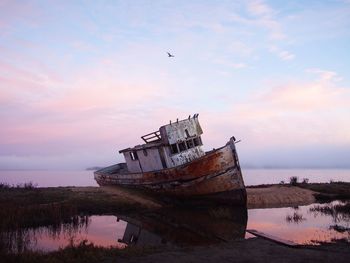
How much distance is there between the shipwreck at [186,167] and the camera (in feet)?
79.1

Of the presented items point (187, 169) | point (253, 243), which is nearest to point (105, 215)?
point (187, 169)

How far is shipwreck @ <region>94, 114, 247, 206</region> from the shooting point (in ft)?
79.1

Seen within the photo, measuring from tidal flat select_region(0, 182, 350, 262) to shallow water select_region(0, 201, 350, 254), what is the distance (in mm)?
42

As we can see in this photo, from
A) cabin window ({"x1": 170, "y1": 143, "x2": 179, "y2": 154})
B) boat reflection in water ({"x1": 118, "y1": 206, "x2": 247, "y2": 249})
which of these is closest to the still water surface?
boat reflection in water ({"x1": 118, "y1": 206, "x2": 247, "y2": 249})

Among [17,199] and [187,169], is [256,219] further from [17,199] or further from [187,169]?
[17,199]

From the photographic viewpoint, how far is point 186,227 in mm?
17797

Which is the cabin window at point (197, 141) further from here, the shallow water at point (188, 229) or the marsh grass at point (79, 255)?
the marsh grass at point (79, 255)

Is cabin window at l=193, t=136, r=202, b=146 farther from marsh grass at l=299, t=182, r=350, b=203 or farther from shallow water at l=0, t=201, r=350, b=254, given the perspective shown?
marsh grass at l=299, t=182, r=350, b=203

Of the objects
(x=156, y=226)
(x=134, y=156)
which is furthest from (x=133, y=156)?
(x=156, y=226)

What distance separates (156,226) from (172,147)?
8763 mm

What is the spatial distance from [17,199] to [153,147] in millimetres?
9280

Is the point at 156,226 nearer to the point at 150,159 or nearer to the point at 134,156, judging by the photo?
the point at 150,159

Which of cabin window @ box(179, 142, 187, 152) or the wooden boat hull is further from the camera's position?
cabin window @ box(179, 142, 187, 152)

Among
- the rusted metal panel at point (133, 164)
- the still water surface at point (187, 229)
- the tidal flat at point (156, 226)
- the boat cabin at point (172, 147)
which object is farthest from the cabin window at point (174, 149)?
the still water surface at point (187, 229)
